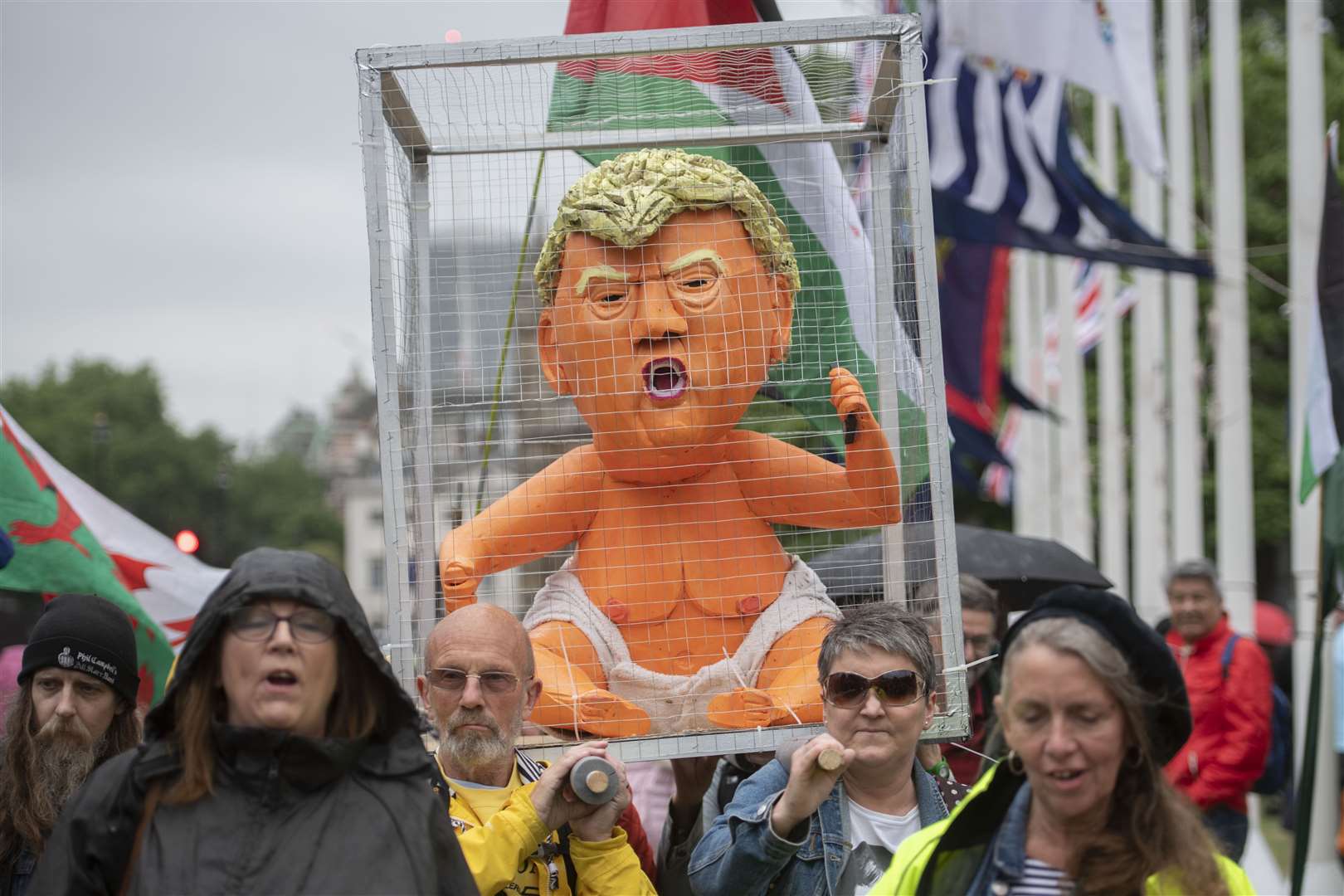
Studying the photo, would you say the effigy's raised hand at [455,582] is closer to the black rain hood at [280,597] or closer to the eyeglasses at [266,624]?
the black rain hood at [280,597]

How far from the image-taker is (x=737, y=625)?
4906 millimetres

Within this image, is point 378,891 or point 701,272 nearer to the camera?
point 378,891

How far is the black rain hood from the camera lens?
124 inches

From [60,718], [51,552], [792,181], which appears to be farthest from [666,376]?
[51,552]

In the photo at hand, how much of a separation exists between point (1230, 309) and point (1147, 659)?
11910 mm

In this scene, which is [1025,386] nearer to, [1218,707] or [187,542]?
[1218,707]

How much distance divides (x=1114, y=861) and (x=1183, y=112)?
15.1m

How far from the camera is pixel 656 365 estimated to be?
16.0ft

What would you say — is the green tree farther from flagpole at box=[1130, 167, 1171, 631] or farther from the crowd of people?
the crowd of people

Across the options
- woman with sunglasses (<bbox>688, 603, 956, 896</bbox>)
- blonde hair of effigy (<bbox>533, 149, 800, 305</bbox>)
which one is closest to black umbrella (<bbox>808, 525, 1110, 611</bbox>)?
blonde hair of effigy (<bbox>533, 149, 800, 305</bbox>)

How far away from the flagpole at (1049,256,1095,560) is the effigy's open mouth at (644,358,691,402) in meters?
17.1

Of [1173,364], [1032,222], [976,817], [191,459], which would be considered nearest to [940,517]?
[976,817]

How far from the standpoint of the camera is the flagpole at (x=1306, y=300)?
10.8 meters

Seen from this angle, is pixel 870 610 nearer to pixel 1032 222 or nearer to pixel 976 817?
pixel 976 817
